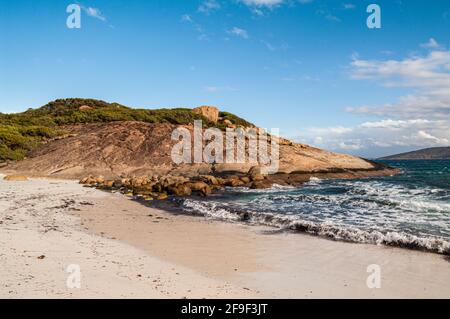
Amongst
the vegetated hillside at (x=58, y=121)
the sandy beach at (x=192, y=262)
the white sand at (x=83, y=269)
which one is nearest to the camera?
the white sand at (x=83, y=269)

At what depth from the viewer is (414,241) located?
400 inches

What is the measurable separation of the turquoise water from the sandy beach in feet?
2.47

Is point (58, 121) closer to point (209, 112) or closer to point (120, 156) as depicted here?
point (120, 156)

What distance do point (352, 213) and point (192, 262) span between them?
9102 mm

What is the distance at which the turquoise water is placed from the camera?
10.9m

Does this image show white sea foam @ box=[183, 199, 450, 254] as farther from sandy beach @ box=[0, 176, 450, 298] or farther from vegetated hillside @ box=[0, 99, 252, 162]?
vegetated hillside @ box=[0, 99, 252, 162]

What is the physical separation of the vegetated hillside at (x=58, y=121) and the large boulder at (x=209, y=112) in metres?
1.43

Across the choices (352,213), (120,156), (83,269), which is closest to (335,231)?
(352,213)

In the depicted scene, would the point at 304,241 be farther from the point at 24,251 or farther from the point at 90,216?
the point at 90,216

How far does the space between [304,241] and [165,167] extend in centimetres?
2231

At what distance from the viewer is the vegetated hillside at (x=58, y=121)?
3809cm

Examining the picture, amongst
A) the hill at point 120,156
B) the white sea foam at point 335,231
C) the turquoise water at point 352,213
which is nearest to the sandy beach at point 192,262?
the white sea foam at point 335,231

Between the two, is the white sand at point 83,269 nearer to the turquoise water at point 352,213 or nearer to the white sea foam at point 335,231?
the white sea foam at point 335,231
